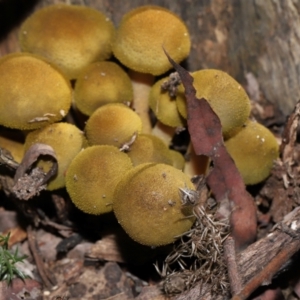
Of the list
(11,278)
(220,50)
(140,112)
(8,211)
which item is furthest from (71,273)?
(220,50)

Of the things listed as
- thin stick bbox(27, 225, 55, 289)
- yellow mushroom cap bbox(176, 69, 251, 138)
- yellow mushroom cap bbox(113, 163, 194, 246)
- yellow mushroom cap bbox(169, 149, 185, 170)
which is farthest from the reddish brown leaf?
thin stick bbox(27, 225, 55, 289)

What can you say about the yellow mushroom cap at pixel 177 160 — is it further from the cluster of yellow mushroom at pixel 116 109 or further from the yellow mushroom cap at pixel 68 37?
the yellow mushroom cap at pixel 68 37

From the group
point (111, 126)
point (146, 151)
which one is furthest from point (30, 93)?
point (146, 151)

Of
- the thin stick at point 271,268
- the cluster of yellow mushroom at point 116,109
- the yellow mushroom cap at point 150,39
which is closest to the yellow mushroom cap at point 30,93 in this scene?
the cluster of yellow mushroom at point 116,109

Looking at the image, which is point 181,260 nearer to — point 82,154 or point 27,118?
point 82,154

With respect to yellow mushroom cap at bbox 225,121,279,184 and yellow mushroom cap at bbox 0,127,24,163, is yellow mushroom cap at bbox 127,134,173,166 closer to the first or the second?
yellow mushroom cap at bbox 225,121,279,184

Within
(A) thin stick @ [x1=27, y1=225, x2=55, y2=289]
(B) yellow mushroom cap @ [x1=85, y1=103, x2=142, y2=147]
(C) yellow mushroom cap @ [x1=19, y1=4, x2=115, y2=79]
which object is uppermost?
(C) yellow mushroom cap @ [x1=19, y1=4, x2=115, y2=79]

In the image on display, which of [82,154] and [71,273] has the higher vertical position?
[82,154]
